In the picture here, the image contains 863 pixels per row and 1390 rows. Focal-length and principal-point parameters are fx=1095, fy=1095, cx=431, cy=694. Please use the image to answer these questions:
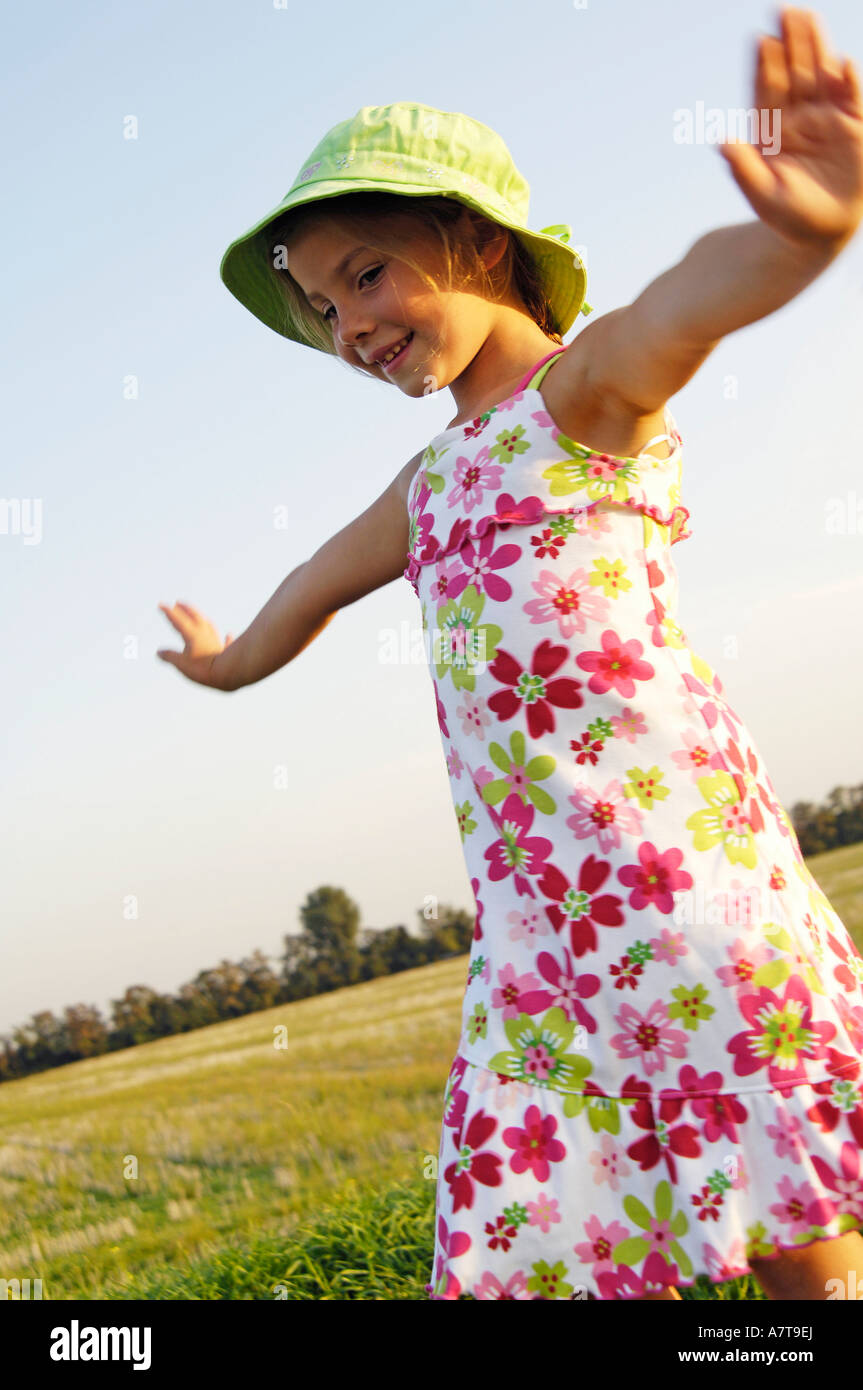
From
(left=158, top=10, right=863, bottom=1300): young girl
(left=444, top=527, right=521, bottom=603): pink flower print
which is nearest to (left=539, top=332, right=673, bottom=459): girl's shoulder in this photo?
(left=158, top=10, right=863, bottom=1300): young girl

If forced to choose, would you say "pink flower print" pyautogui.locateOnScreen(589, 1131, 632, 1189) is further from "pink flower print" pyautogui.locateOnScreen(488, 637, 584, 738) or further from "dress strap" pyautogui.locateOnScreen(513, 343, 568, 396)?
"dress strap" pyautogui.locateOnScreen(513, 343, 568, 396)

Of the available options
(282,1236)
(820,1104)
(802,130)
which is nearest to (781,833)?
(820,1104)

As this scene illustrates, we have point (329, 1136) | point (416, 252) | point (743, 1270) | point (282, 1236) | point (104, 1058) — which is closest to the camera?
point (743, 1270)

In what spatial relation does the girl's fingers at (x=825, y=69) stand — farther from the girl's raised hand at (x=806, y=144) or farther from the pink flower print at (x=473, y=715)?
the pink flower print at (x=473, y=715)

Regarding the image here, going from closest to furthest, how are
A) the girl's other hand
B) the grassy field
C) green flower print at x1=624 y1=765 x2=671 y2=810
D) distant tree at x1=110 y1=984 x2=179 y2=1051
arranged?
green flower print at x1=624 y1=765 x2=671 y2=810, the girl's other hand, the grassy field, distant tree at x1=110 y1=984 x2=179 y2=1051

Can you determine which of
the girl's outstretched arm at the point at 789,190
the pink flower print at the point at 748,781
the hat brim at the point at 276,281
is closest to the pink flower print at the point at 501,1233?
the pink flower print at the point at 748,781

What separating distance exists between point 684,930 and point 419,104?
1748 millimetres

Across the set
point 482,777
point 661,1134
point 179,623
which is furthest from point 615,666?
point 179,623

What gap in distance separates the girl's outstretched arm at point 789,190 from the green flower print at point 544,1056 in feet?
3.66

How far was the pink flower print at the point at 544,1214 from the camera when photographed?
1.72 meters

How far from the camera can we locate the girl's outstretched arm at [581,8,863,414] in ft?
4.71

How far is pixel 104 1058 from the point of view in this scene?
28.9ft

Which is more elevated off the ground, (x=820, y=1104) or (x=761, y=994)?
(x=761, y=994)
